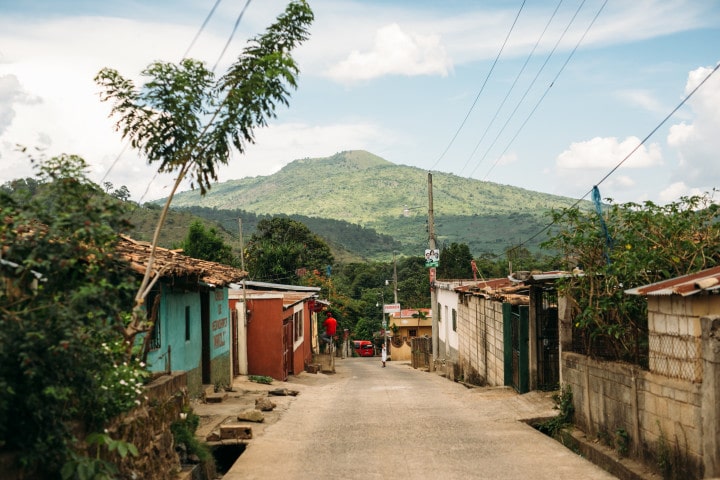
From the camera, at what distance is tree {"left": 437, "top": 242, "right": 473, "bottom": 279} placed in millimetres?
79250

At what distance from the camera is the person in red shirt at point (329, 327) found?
49.4m

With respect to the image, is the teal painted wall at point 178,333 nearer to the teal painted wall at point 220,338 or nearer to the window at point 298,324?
the teal painted wall at point 220,338

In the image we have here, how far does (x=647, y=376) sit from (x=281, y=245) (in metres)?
52.7

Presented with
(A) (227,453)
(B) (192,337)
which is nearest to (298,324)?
(B) (192,337)

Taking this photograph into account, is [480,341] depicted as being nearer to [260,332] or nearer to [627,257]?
[260,332]

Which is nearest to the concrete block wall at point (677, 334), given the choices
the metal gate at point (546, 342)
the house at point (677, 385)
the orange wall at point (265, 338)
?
the house at point (677, 385)

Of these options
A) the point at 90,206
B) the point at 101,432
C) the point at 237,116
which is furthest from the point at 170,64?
the point at 101,432

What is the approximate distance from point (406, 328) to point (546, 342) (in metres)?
51.6

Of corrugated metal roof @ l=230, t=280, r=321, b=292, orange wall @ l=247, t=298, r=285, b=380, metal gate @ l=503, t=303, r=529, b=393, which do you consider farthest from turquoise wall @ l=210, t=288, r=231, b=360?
corrugated metal roof @ l=230, t=280, r=321, b=292

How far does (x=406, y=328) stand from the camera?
69062 millimetres

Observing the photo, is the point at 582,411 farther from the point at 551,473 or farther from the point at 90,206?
the point at 90,206

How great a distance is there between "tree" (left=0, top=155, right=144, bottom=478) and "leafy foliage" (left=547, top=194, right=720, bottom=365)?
728 cm

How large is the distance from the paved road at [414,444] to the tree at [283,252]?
41.0 meters

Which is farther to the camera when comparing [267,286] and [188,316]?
[267,286]
